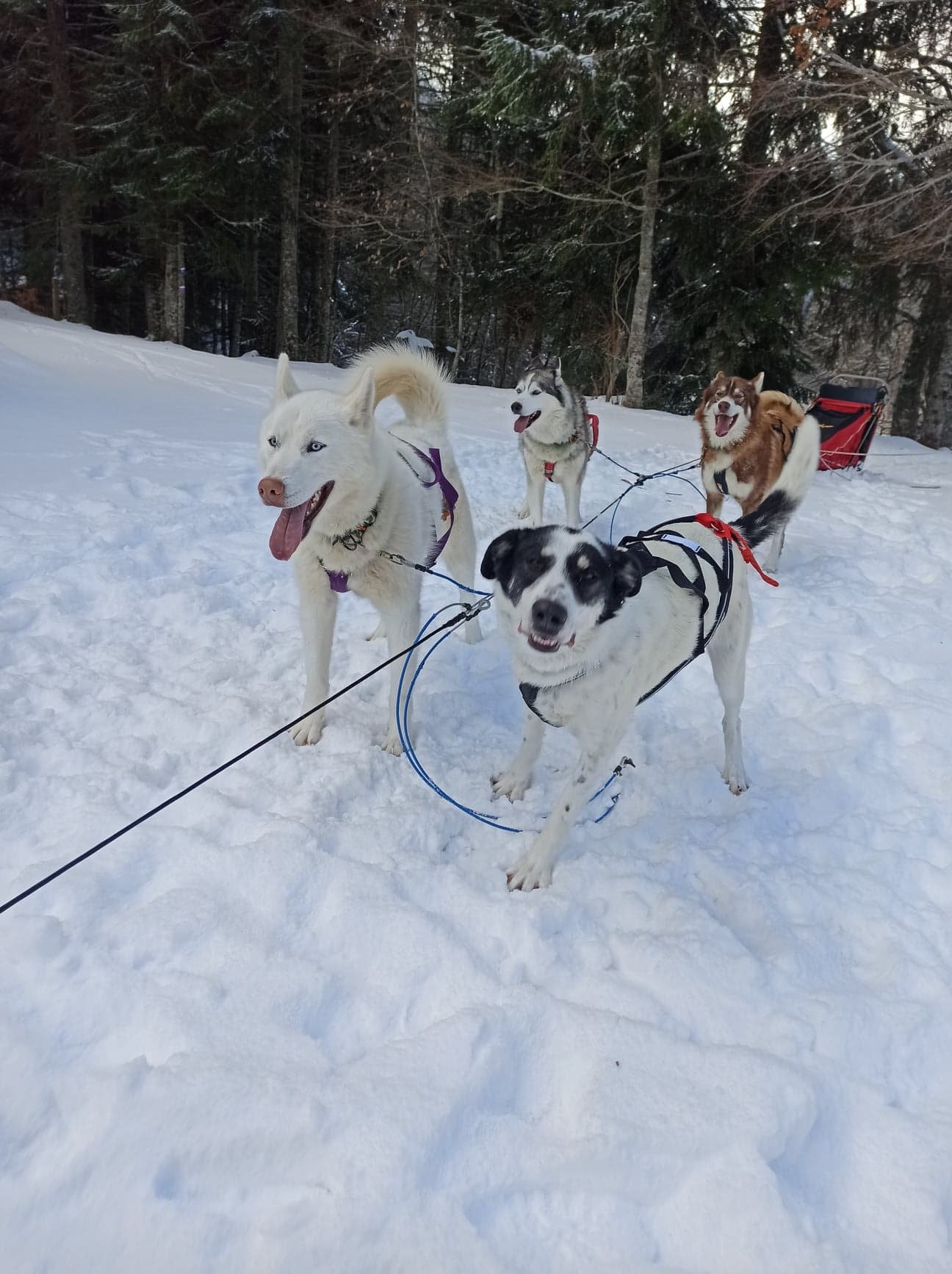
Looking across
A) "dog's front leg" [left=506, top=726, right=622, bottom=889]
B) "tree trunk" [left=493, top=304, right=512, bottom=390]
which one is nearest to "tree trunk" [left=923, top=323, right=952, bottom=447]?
"tree trunk" [left=493, top=304, right=512, bottom=390]

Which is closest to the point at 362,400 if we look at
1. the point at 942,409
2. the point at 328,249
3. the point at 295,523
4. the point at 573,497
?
the point at 295,523

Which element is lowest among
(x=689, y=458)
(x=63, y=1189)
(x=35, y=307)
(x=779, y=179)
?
(x=63, y=1189)

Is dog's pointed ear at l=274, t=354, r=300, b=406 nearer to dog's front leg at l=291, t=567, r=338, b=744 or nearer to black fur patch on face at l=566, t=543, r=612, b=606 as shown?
dog's front leg at l=291, t=567, r=338, b=744

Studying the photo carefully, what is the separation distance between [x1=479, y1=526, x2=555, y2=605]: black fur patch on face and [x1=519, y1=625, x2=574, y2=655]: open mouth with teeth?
0.53 feet

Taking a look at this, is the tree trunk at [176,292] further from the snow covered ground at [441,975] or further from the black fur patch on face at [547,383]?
the snow covered ground at [441,975]

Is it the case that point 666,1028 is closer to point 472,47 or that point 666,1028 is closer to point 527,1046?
point 527,1046

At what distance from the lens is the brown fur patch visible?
521 centimetres

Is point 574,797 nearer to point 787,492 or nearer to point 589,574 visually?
point 589,574

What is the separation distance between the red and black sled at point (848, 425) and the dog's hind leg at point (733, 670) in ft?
22.0

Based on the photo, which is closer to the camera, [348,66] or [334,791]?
[334,791]

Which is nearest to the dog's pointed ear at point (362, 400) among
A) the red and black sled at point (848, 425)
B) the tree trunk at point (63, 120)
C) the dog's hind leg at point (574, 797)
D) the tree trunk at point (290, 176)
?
the dog's hind leg at point (574, 797)

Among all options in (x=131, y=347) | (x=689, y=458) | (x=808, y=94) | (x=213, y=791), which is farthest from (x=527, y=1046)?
(x=808, y=94)

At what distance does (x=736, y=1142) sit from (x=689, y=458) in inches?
318

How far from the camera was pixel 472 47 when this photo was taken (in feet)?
41.8
